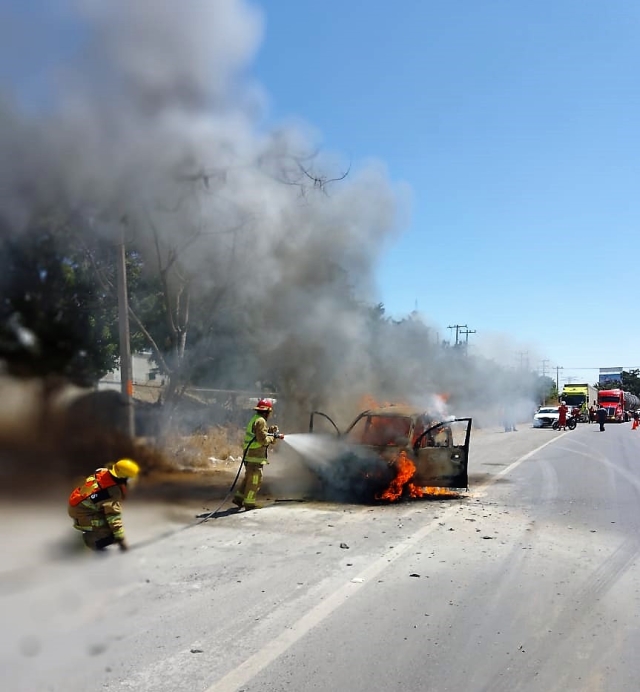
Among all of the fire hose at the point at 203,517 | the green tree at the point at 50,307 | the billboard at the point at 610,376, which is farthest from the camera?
the billboard at the point at 610,376

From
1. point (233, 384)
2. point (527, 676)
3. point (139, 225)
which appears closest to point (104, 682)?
point (527, 676)

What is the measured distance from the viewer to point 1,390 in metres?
5.07

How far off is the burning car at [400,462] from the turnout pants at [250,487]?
1176 mm

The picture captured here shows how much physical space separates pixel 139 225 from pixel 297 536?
149 inches

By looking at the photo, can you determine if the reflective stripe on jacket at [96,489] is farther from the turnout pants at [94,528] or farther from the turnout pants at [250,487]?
the turnout pants at [250,487]

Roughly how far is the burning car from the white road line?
2102 mm

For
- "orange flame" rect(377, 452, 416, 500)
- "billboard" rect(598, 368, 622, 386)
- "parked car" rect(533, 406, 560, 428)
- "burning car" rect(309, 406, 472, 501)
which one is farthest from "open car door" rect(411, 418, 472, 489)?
"billboard" rect(598, 368, 622, 386)

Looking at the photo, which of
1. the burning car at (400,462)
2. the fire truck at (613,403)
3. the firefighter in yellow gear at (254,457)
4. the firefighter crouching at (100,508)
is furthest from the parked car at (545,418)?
the firefighter crouching at (100,508)

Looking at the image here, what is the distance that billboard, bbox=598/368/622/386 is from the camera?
80375 millimetres

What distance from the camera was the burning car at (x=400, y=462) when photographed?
8.36 metres

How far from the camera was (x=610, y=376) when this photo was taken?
3187 inches

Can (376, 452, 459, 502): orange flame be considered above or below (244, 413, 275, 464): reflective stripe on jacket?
below

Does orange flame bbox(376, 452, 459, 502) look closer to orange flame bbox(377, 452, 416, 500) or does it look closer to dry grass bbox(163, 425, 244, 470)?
orange flame bbox(377, 452, 416, 500)

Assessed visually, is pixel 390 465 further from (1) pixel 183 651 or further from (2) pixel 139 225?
(1) pixel 183 651
